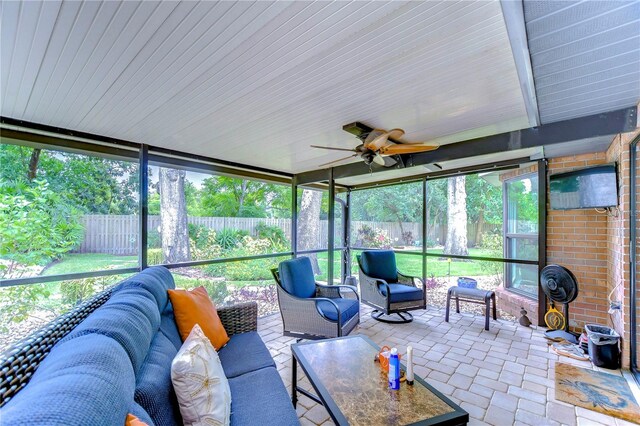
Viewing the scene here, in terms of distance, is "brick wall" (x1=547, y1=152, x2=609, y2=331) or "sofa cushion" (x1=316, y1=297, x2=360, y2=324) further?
"brick wall" (x1=547, y1=152, x2=609, y2=331)

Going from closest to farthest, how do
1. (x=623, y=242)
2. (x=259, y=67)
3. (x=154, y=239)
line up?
(x=259, y=67)
(x=623, y=242)
(x=154, y=239)

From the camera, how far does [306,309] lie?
120 inches

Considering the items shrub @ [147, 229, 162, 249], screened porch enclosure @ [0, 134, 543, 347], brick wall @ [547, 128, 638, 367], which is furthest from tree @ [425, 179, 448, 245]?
shrub @ [147, 229, 162, 249]

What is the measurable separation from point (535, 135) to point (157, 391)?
3546mm

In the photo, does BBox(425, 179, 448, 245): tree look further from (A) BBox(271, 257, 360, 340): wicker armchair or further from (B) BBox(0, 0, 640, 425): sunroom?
(A) BBox(271, 257, 360, 340): wicker armchair

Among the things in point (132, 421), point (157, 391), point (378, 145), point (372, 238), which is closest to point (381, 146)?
point (378, 145)

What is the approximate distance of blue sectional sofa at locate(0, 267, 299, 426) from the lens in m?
0.67

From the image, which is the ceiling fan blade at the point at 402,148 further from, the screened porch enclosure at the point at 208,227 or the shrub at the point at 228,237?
the shrub at the point at 228,237

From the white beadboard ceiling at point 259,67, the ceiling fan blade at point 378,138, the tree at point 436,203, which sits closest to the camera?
the white beadboard ceiling at point 259,67

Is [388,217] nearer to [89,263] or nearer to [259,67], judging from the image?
[259,67]

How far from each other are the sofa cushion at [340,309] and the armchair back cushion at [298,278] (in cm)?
31

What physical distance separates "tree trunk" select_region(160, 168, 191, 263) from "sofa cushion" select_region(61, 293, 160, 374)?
112 inches

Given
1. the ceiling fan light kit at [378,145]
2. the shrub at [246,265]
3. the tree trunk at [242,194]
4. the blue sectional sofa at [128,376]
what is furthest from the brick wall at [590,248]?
the tree trunk at [242,194]

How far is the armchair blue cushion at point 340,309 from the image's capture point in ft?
9.94
